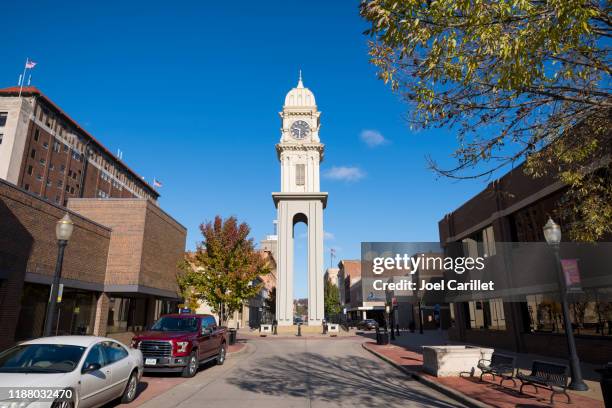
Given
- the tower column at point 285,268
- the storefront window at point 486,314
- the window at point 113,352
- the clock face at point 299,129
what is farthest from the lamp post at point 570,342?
the clock face at point 299,129

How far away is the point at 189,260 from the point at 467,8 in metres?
27.2

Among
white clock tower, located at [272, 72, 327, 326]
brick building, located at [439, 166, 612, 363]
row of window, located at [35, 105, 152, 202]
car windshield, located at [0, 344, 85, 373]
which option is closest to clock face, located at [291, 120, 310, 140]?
white clock tower, located at [272, 72, 327, 326]

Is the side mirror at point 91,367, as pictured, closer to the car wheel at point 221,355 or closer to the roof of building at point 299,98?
the car wheel at point 221,355

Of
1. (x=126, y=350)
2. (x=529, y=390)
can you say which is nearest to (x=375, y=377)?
(x=529, y=390)

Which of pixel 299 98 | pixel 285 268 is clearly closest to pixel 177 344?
pixel 285 268

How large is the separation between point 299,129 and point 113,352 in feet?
143

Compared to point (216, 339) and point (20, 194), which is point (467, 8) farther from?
point (20, 194)

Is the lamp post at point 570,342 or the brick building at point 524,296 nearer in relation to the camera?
the lamp post at point 570,342

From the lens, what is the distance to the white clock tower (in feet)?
146

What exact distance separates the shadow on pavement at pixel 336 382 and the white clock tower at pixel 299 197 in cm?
2683

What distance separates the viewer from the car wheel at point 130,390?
9.16m

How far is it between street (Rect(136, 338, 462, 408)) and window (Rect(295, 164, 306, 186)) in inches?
1291

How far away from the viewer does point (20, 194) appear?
15.0 metres

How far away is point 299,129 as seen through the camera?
5053 centimetres
